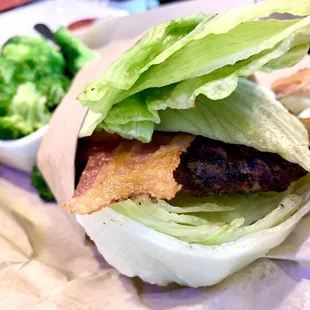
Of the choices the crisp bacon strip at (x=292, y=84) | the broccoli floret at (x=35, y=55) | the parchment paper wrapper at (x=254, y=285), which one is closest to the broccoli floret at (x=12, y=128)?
the broccoli floret at (x=35, y=55)

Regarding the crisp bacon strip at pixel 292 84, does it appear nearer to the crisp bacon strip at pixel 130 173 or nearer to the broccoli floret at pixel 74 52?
the crisp bacon strip at pixel 130 173

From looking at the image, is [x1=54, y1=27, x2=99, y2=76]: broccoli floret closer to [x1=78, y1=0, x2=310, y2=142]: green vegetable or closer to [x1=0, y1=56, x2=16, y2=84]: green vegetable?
[x1=0, y1=56, x2=16, y2=84]: green vegetable

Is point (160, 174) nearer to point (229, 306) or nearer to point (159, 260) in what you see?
point (159, 260)

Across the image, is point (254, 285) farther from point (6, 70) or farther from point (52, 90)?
point (6, 70)

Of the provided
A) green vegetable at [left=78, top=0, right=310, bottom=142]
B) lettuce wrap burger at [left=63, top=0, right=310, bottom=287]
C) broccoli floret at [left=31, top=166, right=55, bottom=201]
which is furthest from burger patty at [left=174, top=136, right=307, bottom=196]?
broccoli floret at [left=31, top=166, right=55, bottom=201]

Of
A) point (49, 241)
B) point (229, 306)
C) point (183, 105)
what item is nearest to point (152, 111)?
point (183, 105)

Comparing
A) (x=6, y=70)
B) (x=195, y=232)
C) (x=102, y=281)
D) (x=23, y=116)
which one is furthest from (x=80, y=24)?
(x=195, y=232)
